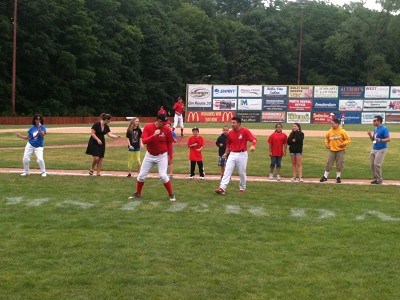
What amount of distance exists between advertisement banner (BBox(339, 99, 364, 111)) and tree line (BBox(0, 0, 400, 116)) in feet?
91.1

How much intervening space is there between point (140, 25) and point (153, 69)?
719cm

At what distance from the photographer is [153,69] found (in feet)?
238

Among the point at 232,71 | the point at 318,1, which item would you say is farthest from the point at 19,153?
the point at 318,1

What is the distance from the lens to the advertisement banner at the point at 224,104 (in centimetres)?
5141

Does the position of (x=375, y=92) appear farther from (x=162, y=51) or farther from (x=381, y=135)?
(x=381, y=135)

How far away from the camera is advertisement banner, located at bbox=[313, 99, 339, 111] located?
5152 cm

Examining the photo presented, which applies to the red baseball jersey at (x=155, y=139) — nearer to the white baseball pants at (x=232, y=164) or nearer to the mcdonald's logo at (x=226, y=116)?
the white baseball pants at (x=232, y=164)

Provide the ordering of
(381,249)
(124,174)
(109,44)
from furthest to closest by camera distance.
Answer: (109,44) → (124,174) → (381,249)

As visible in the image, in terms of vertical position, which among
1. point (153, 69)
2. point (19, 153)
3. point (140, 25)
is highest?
point (140, 25)

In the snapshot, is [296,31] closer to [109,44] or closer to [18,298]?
[109,44]

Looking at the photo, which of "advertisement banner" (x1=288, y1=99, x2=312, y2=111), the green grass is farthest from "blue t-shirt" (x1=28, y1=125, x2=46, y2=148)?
"advertisement banner" (x1=288, y1=99, x2=312, y2=111)

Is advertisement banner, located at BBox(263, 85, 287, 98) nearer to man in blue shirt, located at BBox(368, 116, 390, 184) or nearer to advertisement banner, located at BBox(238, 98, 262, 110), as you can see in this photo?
advertisement banner, located at BBox(238, 98, 262, 110)

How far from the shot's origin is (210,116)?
51250 millimetres

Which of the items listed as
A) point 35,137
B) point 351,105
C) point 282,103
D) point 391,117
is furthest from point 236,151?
point 391,117
